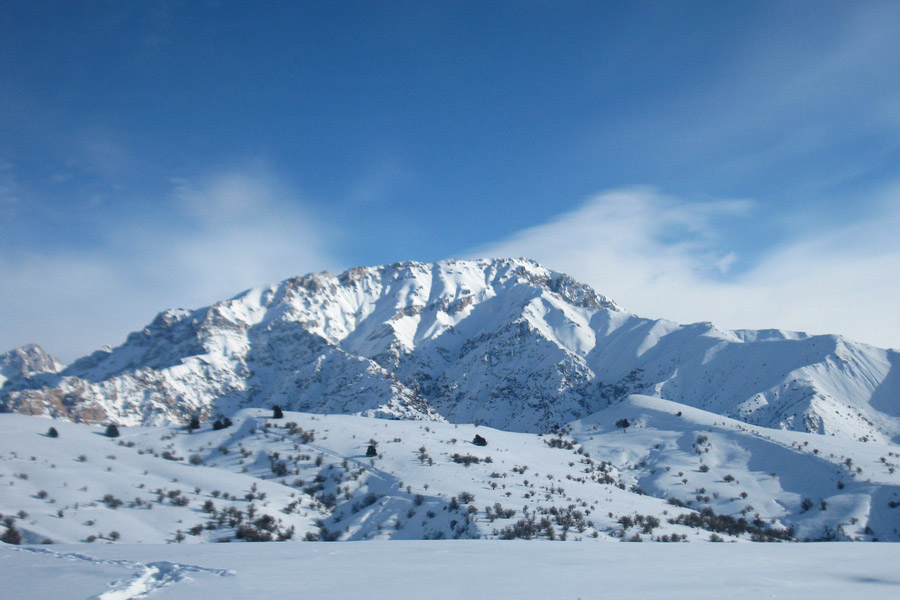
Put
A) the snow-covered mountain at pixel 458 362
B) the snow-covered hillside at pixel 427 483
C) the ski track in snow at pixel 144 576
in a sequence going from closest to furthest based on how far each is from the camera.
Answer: the ski track in snow at pixel 144 576, the snow-covered hillside at pixel 427 483, the snow-covered mountain at pixel 458 362

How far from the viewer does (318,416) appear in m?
25.1

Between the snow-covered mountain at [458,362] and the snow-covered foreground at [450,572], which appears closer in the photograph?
the snow-covered foreground at [450,572]

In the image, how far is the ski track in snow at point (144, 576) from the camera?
449 cm

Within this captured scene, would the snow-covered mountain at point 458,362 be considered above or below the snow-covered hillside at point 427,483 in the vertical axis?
above

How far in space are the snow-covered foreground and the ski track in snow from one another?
0.4 inches

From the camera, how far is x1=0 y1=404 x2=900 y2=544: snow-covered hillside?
13.0 metres

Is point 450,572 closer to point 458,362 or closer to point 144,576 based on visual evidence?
point 144,576

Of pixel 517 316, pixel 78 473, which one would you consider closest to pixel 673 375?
pixel 517 316

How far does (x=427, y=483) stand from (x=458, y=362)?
11844 centimetres

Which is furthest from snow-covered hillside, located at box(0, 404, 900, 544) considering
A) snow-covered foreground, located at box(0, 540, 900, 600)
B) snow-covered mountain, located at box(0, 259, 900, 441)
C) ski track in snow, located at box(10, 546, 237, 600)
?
snow-covered mountain, located at box(0, 259, 900, 441)

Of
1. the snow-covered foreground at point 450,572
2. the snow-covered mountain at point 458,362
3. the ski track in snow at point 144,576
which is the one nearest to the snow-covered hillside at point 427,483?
the snow-covered foreground at point 450,572

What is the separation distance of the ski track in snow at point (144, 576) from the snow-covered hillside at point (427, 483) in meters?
6.86

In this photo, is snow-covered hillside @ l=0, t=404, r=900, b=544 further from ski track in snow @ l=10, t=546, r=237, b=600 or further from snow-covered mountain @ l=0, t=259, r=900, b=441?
snow-covered mountain @ l=0, t=259, r=900, b=441

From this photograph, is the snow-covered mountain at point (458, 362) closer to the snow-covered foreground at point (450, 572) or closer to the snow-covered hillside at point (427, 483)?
the snow-covered hillside at point (427, 483)
